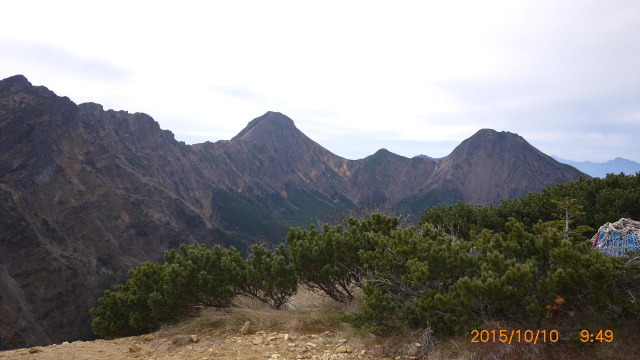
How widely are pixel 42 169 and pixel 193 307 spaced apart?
4308 inches

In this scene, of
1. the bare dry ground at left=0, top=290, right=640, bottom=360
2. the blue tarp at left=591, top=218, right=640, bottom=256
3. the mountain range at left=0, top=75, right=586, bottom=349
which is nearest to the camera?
the bare dry ground at left=0, top=290, right=640, bottom=360

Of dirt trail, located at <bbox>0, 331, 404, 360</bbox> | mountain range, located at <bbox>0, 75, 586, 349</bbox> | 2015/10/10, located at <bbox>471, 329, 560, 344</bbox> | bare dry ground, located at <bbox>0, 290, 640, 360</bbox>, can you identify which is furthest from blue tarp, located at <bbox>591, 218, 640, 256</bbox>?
mountain range, located at <bbox>0, 75, 586, 349</bbox>

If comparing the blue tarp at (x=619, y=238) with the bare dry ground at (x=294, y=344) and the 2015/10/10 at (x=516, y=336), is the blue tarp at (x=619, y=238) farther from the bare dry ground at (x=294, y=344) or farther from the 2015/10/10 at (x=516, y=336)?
the 2015/10/10 at (x=516, y=336)

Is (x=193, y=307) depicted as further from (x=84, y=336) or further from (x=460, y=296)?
(x=84, y=336)

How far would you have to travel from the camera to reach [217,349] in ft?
21.6

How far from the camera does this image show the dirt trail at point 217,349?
6.08 metres

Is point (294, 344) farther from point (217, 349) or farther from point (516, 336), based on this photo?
point (516, 336)

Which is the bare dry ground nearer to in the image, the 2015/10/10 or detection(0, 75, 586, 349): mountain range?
the 2015/10/10

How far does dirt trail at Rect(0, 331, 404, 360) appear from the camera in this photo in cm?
608

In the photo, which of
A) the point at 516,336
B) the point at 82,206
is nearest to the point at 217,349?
the point at 516,336

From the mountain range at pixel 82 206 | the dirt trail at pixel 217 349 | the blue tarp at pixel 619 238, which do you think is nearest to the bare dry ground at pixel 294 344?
the dirt trail at pixel 217 349

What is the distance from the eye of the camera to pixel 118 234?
330 ft
